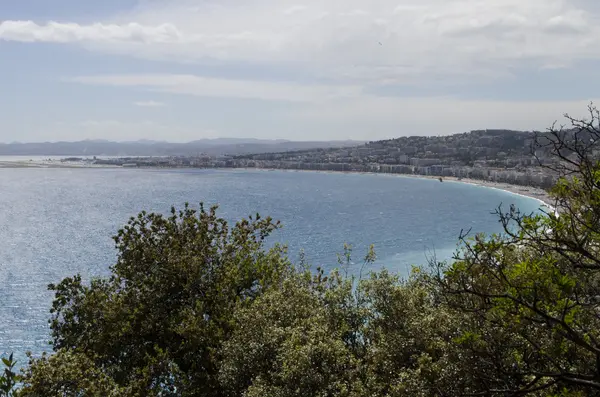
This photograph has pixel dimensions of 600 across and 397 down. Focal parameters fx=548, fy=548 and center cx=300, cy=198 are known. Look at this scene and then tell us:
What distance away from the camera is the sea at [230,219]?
50.2 meters

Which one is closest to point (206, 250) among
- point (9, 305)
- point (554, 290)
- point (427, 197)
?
point (554, 290)

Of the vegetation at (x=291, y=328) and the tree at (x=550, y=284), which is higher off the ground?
the tree at (x=550, y=284)

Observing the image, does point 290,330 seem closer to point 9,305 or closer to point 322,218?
point 9,305

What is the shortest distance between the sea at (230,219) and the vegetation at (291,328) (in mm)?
4084

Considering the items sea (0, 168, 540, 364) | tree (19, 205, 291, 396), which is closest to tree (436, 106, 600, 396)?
sea (0, 168, 540, 364)

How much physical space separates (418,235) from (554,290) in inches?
3078

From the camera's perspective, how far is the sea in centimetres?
5022

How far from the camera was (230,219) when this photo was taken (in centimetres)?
9575

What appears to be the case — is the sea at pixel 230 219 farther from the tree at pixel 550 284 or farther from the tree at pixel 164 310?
the tree at pixel 164 310

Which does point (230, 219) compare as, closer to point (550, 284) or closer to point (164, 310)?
point (164, 310)

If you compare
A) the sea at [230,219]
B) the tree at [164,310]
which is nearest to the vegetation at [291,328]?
the tree at [164,310]

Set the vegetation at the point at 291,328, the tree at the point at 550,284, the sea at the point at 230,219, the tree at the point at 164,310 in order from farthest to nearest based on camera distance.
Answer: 1. the sea at the point at 230,219
2. the tree at the point at 164,310
3. the vegetation at the point at 291,328
4. the tree at the point at 550,284

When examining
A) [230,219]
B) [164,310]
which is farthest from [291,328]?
Result: [230,219]

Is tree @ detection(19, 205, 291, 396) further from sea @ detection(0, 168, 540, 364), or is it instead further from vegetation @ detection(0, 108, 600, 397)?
sea @ detection(0, 168, 540, 364)
